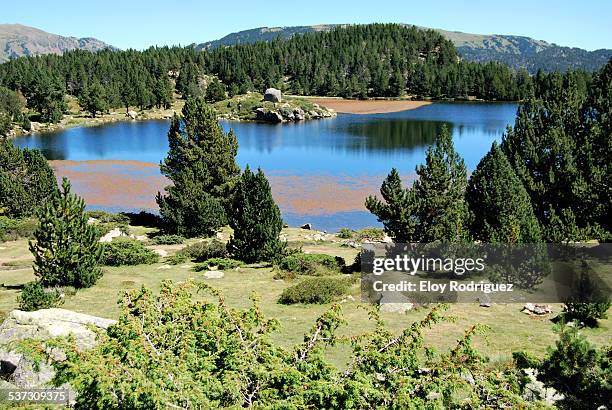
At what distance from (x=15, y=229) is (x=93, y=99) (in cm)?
10822

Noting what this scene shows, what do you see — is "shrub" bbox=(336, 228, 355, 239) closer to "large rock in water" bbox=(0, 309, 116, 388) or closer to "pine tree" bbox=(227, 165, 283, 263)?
"pine tree" bbox=(227, 165, 283, 263)

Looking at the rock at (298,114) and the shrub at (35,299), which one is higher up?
the rock at (298,114)

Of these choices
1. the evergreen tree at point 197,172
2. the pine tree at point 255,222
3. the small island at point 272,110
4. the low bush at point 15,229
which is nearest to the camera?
the pine tree at point 255,222

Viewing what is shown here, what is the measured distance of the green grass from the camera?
66.5ft

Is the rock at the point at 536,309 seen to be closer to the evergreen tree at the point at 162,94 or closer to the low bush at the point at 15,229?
the low bush at the point at 15,229

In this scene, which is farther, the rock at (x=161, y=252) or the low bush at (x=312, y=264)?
the rock at (x=161, y=252)

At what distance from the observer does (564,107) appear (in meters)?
36.1

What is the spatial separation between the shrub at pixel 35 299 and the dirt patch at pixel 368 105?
133 m

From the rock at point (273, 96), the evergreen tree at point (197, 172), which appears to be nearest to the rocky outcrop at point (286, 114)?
the rock at point (273, 96)

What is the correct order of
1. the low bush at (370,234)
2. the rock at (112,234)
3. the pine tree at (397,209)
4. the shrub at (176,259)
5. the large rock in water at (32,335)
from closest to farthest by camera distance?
the large rock in water at (32,335) → the pine tree at (397,209) → the shrub at (176,259) → the rock at (112,234) → the low bush at (370,234)

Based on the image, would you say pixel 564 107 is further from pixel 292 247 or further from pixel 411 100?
pixel 411 100

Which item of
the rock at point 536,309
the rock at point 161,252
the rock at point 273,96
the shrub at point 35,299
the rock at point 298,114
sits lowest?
the rock at point 161,252

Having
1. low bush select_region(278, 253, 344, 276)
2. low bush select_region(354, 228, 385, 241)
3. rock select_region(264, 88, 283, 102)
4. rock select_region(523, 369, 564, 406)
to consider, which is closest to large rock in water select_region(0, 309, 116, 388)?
rock select_region(523, 369, 564, 406)

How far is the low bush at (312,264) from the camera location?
103 feet
